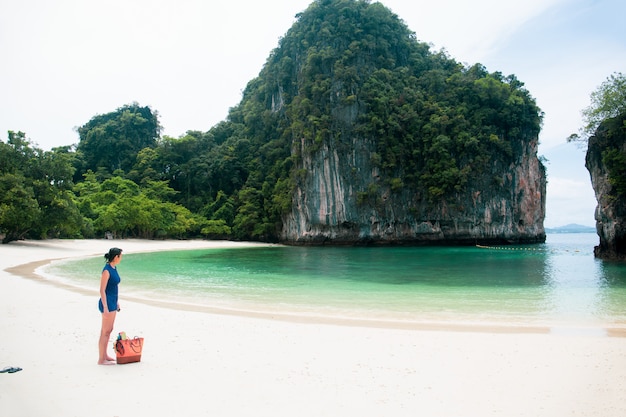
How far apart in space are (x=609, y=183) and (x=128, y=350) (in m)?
24.0

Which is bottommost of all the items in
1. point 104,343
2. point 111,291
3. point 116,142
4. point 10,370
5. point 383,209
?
point 10,370

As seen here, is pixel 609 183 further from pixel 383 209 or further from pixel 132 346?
pixel 132 346

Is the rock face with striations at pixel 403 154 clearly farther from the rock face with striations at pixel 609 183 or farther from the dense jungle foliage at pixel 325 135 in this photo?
the rock face with striations at pixel 609 183

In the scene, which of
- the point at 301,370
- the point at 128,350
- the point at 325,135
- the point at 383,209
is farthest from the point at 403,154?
the point at 128,350

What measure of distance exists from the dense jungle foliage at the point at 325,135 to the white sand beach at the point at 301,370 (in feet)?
96.2

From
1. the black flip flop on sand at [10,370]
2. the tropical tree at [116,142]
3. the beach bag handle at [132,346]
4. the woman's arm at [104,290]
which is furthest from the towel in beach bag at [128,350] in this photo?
the tropical tree at [116,142]

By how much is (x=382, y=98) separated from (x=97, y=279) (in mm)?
33044

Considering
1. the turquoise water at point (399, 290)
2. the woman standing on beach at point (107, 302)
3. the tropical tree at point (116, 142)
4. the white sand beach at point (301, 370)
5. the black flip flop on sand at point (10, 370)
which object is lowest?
the turquoise water at point (399, 290)

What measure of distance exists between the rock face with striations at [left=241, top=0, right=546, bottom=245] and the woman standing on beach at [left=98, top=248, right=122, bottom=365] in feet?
115

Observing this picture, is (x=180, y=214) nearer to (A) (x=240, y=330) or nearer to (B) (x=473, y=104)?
(B) (x=473, y=104)

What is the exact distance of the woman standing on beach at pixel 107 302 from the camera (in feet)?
15.1

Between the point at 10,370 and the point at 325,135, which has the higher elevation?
the point at 325,135

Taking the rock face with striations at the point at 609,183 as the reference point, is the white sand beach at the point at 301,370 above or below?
below

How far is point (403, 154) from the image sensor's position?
133ft
